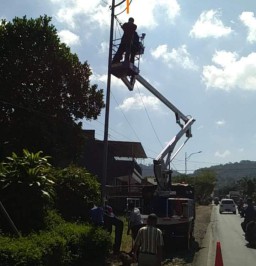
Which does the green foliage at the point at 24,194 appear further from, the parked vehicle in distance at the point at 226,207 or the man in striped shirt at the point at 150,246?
the parked vehicle in distance at the point at 226,207

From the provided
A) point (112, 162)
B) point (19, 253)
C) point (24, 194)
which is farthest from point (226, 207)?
point (19, 253)

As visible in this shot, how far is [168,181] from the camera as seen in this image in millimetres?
21469

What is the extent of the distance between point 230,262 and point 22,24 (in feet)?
57.1

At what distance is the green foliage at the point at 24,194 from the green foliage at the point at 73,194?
3.42 metres

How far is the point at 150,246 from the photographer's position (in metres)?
8.05

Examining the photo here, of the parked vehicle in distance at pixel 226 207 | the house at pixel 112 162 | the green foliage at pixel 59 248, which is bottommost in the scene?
the green foliage at pixel 59 248

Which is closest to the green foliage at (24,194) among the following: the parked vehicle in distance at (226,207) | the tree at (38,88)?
the tree at (38,88)

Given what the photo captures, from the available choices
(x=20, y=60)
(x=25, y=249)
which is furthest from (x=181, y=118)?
(x=25, y=249)

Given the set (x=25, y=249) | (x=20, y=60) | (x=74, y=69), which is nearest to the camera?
(x=25, y=249)

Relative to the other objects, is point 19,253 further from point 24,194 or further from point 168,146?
point 168,146

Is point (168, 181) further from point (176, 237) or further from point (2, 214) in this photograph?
point (2, 214)

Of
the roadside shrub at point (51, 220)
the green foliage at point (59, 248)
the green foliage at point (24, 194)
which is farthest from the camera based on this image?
the roadside shrub at point (51, 220)

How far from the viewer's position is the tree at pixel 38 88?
25562 millimetres

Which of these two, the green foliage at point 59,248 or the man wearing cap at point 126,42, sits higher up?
the man wearing cap at point 126,42
